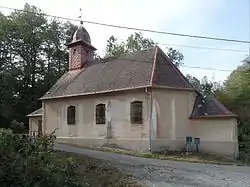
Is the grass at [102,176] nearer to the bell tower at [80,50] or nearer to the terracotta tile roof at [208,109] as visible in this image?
the terracotta tile roof at [208,109]

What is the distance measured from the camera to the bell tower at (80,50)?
2970cm

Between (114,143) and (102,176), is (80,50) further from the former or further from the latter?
(102,176)

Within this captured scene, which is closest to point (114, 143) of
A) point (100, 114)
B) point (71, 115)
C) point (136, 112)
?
point (100, 114)

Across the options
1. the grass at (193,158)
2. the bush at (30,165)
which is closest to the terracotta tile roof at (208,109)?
the grass at (193,158)

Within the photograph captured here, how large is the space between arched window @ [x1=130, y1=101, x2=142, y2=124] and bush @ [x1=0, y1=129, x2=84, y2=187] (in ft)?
39.7

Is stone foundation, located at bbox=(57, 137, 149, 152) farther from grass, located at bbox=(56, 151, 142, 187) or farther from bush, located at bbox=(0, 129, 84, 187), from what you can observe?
bush, located at bbox=(0, 129, 84, 187)

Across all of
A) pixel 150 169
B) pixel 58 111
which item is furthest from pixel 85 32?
pixel 150 169

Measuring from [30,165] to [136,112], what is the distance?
13.9 m

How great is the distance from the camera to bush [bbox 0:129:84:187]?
8.30m

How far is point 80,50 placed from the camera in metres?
29.8

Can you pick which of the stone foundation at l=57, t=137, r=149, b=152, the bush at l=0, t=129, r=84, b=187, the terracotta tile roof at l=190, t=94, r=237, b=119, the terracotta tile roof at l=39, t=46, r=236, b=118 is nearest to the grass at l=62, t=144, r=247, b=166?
Result: the stone foundation at l=57, t=137, r=149, b=152

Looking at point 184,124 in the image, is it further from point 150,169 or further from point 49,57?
point 49,57

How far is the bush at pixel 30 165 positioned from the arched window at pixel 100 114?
1338 centimetres

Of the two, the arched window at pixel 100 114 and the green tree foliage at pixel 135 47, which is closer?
the arched window at pixel 100 114
